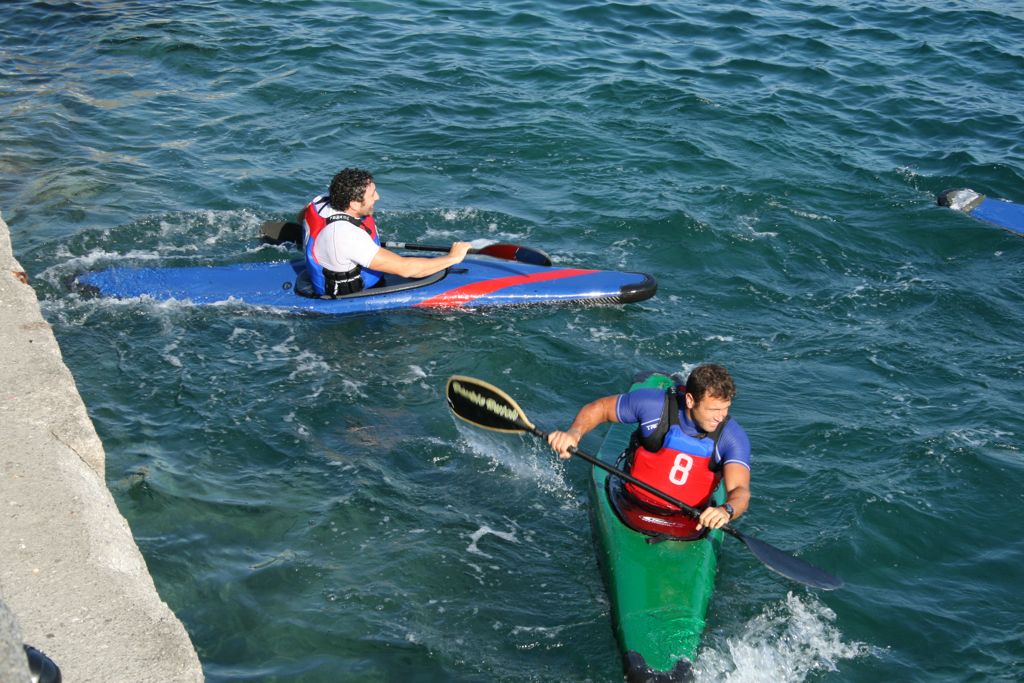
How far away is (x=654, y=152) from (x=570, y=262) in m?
2.68

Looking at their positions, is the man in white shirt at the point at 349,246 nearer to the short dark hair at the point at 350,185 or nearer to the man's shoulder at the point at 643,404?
the short dark hair at the point at 350,185

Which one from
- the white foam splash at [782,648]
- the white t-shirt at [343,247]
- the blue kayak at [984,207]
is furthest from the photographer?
the blue kayak at [984,207]

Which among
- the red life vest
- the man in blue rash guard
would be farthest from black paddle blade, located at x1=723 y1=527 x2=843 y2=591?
the red life vest

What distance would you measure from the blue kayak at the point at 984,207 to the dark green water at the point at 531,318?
0.54 ft

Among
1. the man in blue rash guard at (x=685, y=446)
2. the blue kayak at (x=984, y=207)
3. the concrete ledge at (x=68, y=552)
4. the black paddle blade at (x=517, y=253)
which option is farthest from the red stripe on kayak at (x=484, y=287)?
the blue kayak at (x=984, y=207)

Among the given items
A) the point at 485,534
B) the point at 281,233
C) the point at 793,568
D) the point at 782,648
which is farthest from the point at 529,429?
the point at 281,233

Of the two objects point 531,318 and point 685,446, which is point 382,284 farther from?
point 685,446

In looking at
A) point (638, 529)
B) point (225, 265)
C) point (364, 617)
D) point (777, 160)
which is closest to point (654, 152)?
point (777, 160)

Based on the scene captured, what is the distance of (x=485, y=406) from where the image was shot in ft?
19.1

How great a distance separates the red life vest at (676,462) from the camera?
17.1 feet

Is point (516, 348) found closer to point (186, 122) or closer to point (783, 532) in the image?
point (783, 532)

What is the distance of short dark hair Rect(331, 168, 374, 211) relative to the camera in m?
7.22

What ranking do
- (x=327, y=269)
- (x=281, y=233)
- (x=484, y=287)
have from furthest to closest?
(x=281, y=233) < (x=484, y=287) < (x=327, y=269)

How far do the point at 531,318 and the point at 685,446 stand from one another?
2944 mm
